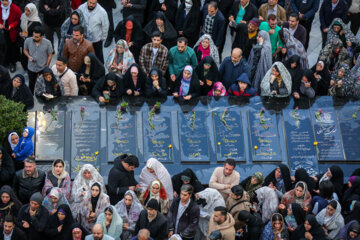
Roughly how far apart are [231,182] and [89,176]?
2450 mm

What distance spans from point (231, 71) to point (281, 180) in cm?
288

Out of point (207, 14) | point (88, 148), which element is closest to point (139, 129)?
point (88, 148)

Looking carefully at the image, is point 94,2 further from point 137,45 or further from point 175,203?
point 175,203

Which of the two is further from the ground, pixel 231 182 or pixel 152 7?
pixel 152 7

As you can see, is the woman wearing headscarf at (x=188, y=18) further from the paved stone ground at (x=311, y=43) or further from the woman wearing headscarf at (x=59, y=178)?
the woman wearing headscarf at (x=59, y=178)

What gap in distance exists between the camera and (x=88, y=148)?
15836 mm

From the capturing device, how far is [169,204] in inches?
580

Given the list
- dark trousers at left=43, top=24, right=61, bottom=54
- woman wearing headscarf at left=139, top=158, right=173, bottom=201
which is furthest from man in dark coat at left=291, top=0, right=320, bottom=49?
woman wearing headscarf at left=139, top=158, right=173, bottom=201

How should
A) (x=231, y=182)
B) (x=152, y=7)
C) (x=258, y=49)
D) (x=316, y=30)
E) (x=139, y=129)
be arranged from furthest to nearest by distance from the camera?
(x=316, y=30) < (x=152, y=7) < (x=258, y=49) < (x=139, y=129) < (x=231, y=182)

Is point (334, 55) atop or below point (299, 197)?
atop

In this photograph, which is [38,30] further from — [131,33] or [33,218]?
[33,218]

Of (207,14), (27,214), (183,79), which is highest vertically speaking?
(207,14)

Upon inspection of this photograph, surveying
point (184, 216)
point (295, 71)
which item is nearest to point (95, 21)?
point (295, 71)

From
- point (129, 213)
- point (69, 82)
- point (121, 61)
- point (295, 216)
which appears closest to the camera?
point (129, 213)
